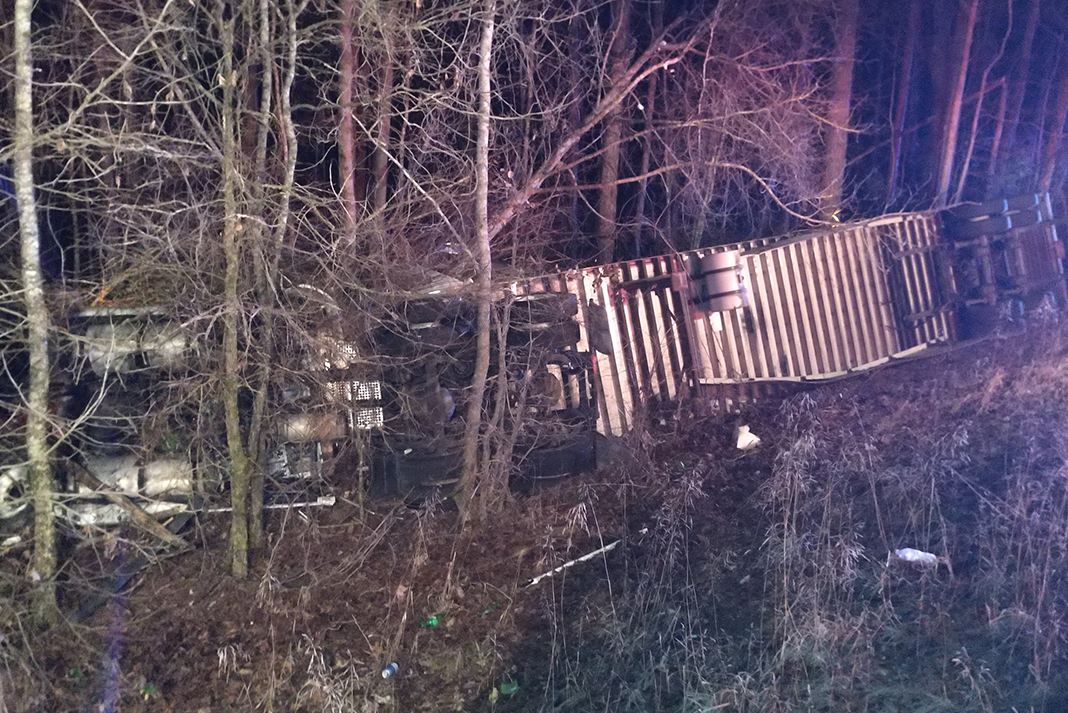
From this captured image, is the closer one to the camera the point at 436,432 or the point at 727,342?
the point at 436,432

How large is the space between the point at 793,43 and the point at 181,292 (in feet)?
24.3

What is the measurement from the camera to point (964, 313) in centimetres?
1045

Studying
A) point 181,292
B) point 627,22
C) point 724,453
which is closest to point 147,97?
point 181,292

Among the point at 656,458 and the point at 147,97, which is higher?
the point at 147,97

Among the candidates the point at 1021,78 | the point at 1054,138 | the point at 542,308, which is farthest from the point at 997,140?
the point at 542,308

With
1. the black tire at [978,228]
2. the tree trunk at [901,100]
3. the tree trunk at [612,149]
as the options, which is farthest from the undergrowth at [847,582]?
the tree trunk at [901,100]

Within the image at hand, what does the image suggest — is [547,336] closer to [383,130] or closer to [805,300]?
[383,130]

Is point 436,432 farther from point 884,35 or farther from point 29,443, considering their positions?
point 884,35

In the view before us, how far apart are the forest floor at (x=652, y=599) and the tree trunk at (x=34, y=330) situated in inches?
13.4

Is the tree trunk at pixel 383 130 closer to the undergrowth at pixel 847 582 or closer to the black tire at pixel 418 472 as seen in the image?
the black tire at pixel 418 472

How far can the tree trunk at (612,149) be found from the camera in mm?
7382

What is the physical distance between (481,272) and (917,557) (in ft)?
12.2

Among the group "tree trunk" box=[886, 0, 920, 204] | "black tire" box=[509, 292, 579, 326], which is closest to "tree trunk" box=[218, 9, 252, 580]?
"black tire" box=[509, 292, 579, 326]

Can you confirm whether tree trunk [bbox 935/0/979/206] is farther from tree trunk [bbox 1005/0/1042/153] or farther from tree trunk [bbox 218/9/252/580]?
tree trunk [bbox 218/9/252/580]
